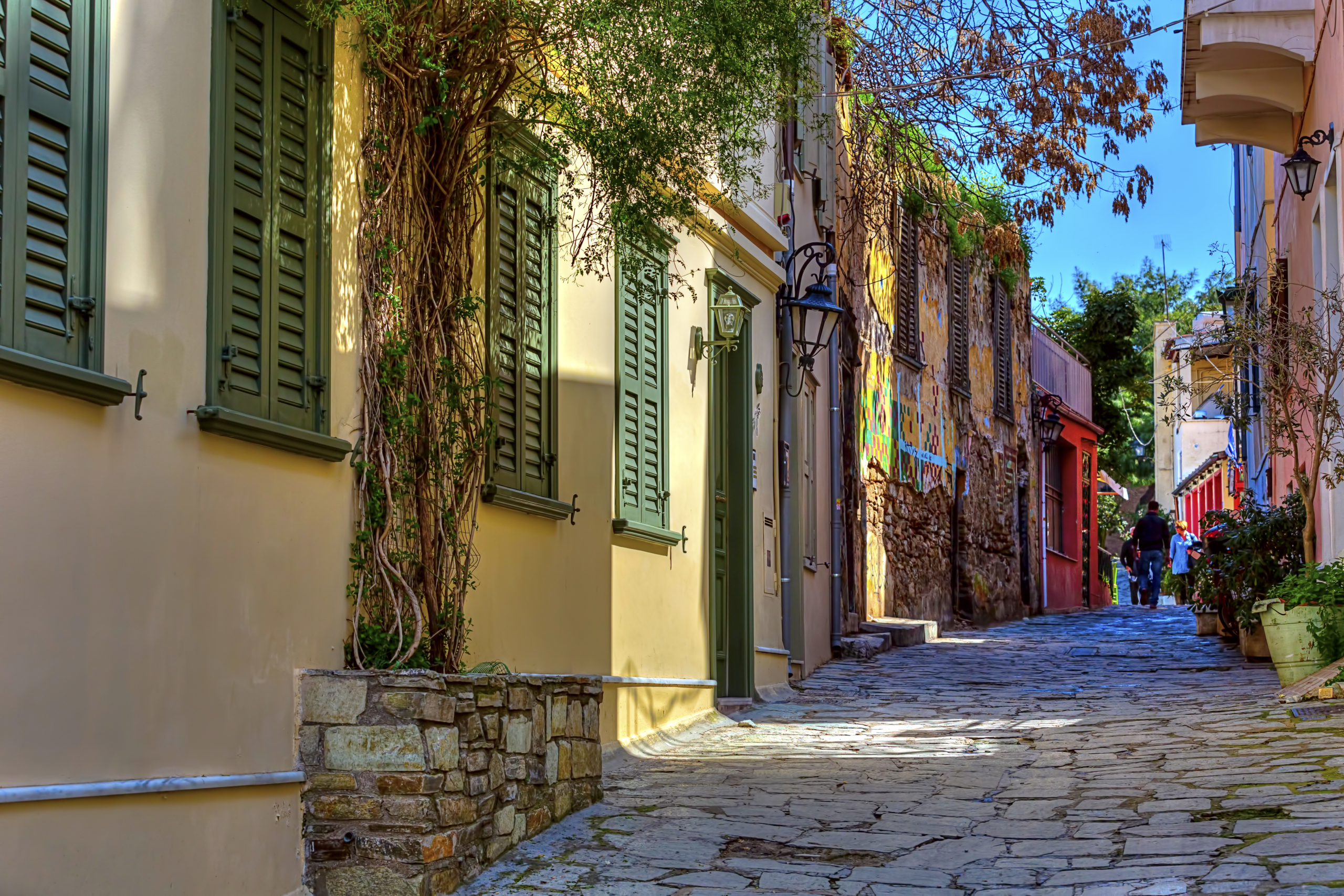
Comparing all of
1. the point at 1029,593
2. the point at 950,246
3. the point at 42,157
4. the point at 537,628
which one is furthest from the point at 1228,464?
the point at 42,157

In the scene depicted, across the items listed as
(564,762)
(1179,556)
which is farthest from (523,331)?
(1179,556)

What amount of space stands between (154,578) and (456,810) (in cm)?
148

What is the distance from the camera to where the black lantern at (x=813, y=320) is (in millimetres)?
12312

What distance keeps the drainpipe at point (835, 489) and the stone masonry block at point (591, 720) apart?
724cm

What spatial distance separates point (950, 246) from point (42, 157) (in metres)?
16.4

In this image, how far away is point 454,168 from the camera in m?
6.63

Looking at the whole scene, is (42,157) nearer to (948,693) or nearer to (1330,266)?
(948,693)

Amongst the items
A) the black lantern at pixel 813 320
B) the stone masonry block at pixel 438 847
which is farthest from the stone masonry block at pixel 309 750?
the black lantern at pixel 813 320

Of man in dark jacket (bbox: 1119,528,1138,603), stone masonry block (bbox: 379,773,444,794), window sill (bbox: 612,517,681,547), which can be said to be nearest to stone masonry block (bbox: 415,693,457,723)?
stone masonry block (bbox: 379,773,444,794)

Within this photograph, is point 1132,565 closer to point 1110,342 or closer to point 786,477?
point 1110,342

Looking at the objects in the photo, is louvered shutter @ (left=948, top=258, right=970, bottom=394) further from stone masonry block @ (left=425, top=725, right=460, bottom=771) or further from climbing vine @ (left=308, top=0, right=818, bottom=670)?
stone masonry block @ (left=425, top=725, right=460, bottom=771)

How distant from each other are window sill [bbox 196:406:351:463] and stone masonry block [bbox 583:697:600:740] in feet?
6.37

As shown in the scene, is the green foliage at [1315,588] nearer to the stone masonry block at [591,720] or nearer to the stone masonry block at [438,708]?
the stone masonry block at [591,720]

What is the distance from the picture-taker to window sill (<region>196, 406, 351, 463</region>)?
16.4 ft
